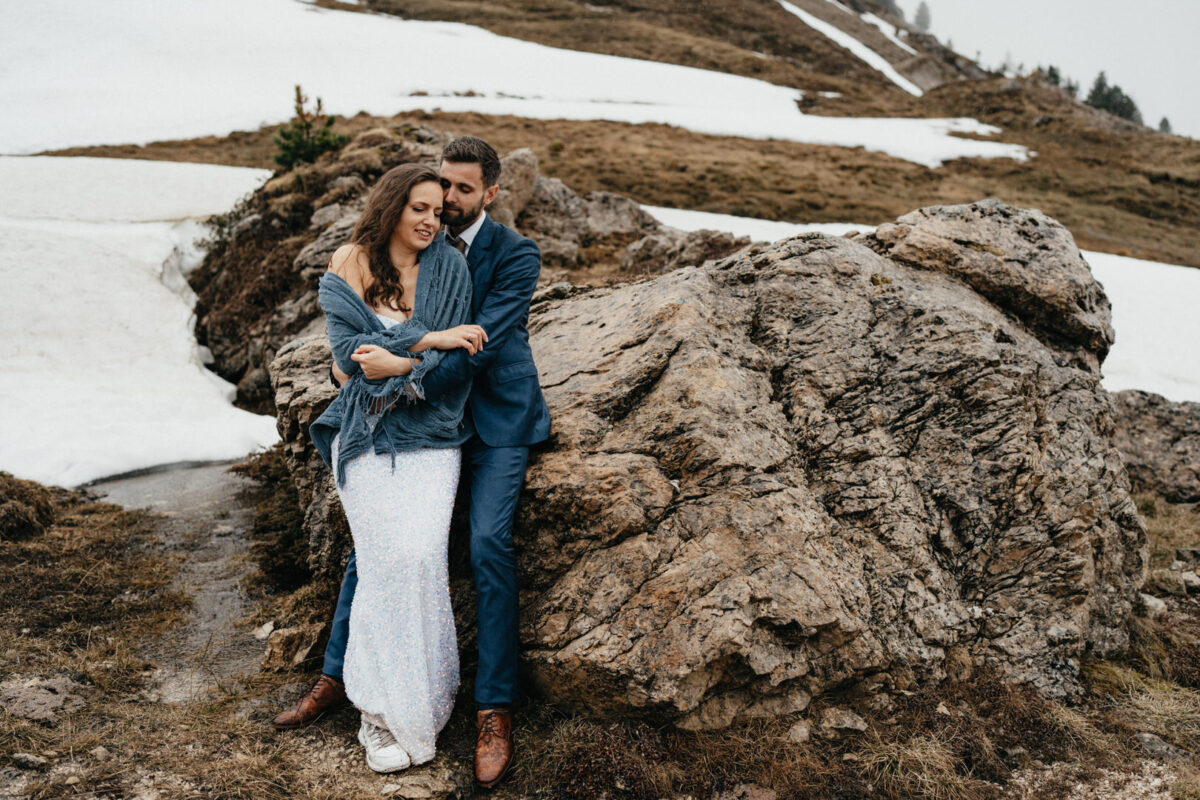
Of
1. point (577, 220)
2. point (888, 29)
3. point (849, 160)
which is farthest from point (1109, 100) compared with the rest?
point (577, 220)

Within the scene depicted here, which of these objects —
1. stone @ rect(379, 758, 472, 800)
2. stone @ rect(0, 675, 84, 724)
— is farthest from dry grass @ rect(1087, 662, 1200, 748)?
stone @ rect(0, 675, 84, 724)

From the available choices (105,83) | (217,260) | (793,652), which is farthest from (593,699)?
(105,83)

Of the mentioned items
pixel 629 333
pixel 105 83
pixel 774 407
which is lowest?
pixel 774 407

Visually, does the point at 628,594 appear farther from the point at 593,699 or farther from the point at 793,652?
the point at 793,652

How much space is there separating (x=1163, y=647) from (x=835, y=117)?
160 ft

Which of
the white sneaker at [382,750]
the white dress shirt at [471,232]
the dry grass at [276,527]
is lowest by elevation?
the dry grass at [276,527]

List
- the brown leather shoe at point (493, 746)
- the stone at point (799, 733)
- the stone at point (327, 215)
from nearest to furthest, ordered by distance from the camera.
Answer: the brown leather shoe at point (493, 746)
the stone at point (799, 733)
the stone at point (327, 215)

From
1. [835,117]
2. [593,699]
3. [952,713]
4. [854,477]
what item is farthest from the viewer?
[835,117]

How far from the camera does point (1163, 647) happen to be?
6.30m

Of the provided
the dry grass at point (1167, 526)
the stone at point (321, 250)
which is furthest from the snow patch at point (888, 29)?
the stone at point (321, 250)

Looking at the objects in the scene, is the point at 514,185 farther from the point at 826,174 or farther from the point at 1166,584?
the point at 826,174

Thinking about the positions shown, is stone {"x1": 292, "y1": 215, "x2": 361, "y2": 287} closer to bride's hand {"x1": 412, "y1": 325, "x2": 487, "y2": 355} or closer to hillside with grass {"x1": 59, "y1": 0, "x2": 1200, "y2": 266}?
bride's hand {"x1": 412, "y1": 325, "x2": 487, "y2": 355}

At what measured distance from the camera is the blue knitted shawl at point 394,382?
474 cm

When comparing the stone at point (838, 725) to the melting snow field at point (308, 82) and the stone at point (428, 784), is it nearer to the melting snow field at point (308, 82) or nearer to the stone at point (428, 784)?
the stone at point (428, 784)
